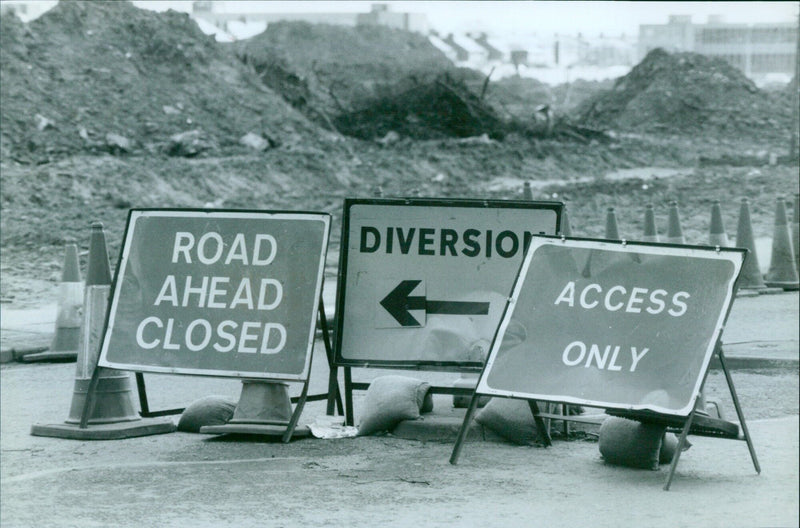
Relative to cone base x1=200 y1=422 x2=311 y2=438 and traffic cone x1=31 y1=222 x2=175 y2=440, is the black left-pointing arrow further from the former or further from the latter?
traffic cone x1=31 y1=222 x2=175 y2=440

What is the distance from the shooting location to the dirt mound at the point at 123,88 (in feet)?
89.4

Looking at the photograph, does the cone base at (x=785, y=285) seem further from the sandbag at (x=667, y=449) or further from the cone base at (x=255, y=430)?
the cone base at (x=255, y=430)

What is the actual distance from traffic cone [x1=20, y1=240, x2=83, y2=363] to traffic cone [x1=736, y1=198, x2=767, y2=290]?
672 cm

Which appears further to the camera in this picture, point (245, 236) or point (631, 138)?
point (631, 138)

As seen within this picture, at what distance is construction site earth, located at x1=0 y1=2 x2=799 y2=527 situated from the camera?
18.8 feet

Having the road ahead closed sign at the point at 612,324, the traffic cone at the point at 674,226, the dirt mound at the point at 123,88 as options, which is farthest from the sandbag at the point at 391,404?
the dirt mound at the point at 123,88

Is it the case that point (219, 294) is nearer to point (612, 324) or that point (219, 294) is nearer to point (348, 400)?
point (348, 400)

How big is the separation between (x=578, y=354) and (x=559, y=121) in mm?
29312

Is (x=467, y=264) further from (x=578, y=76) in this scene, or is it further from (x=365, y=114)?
(x=578, y=76)

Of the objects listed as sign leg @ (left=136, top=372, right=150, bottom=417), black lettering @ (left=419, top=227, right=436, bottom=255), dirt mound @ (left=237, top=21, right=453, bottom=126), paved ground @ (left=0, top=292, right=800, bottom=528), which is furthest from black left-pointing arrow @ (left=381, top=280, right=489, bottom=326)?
dirt mound @ (left=237, top=21, right=453, bottom=126)

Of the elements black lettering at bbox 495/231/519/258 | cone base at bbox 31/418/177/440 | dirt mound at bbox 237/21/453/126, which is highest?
dirt mound at bbox 237/21/453/126

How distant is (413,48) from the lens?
5309cm

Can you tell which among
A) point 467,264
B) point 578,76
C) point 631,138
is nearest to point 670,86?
point 631,138

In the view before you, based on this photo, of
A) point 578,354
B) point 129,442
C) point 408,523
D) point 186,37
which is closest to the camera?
point 408,523
